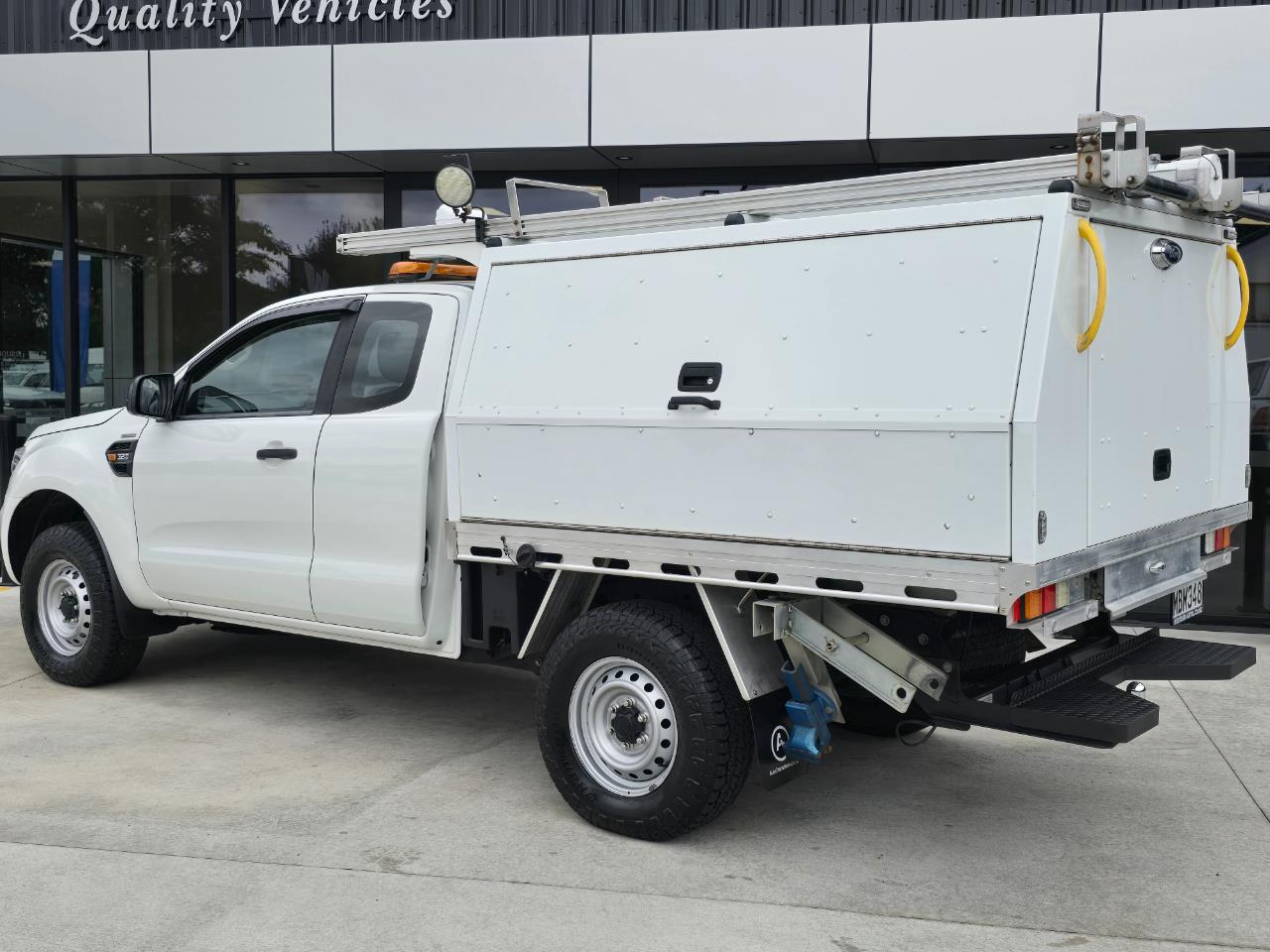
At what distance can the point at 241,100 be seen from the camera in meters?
9.45

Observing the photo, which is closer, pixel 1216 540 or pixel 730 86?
pixel 1216 540

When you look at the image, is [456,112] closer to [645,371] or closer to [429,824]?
[645,371]

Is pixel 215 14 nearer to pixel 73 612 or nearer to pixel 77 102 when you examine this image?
pixel 77 102

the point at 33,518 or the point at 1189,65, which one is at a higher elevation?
the point at 1189,65

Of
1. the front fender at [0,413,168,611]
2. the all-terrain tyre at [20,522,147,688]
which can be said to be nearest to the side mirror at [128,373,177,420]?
the front fender at [0,413,168,611]

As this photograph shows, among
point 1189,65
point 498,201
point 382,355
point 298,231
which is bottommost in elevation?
point 382,355

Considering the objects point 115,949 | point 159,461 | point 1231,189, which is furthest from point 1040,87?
point 115,949

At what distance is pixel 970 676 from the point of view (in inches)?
177

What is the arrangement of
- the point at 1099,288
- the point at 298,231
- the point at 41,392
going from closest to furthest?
the point at 1099,288
the point at 298,231
the point at 41,392

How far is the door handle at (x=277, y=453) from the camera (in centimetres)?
567

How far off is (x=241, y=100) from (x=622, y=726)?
6.75m

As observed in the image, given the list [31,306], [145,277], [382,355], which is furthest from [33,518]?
[31,306]

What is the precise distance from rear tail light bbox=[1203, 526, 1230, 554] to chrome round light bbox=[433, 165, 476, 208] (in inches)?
128

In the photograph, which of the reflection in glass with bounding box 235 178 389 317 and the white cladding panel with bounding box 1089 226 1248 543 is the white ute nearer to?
the white cladding panel with bounding box 1089 226 1248 543
